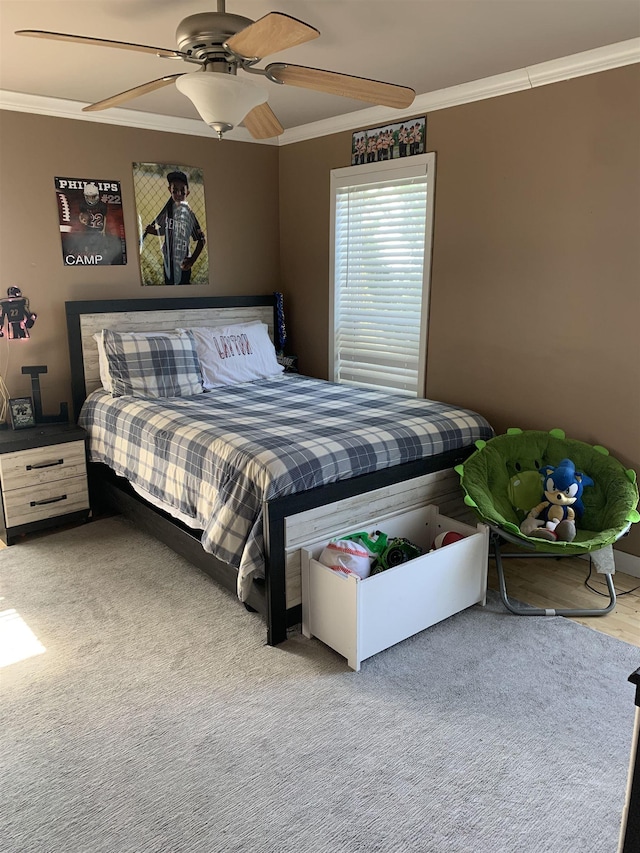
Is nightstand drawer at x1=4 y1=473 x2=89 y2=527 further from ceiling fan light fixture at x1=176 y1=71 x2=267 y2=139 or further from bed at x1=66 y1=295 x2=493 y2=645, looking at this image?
ceiling fan light fixture at x1=176 y1=71 x2=267 y2=139

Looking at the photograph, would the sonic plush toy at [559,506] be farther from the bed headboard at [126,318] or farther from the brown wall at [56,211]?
the brown wall at [56,211]

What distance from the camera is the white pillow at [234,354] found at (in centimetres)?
396

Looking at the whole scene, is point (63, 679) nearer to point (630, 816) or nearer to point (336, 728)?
point (336, 728)

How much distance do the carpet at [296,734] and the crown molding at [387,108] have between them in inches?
95.1

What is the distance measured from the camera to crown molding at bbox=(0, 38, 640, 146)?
2799mm

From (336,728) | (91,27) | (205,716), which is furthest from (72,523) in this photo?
(91,27)

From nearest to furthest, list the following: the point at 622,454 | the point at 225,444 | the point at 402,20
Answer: the point at 402,20 < the point at 225,444 < the point at 622,454

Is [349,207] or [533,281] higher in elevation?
[349,207]

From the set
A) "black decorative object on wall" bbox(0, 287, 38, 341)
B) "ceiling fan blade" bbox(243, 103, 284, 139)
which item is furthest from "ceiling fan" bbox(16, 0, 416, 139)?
"black decorative object on wall" bbox(0, 287, 38, 341)

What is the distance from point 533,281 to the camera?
3238mm

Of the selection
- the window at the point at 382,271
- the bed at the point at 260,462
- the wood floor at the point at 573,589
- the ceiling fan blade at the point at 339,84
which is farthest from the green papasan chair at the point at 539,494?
the ceiling fan blade at the point at 339,84

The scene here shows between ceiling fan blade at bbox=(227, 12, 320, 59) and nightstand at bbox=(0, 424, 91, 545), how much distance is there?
234cm

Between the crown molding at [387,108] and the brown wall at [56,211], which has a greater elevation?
the crown molding at [387,108]

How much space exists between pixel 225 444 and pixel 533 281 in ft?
5.85
